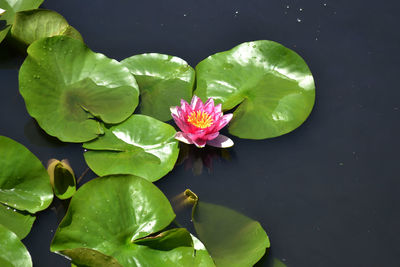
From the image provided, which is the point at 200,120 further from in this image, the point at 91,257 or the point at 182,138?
the point at 91,257

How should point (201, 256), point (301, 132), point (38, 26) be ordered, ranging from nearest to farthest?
point (201, 256) → point (301, 132) → point (38, 26)

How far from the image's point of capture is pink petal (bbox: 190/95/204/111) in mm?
2869

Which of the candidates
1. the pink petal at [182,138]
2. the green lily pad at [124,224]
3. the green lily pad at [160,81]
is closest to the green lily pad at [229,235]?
the green lily pad at [124,224]

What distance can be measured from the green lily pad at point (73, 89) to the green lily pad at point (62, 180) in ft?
0.67

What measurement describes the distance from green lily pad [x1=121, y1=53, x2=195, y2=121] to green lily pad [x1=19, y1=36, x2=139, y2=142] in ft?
0.32

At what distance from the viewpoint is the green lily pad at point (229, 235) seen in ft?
7.97

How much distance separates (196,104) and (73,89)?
75 cm

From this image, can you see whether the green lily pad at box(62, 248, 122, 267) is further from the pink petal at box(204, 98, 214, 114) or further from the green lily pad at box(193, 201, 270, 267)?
the pink petal at box(204, 98, 214, 114)

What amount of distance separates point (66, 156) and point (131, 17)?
127 centimetres

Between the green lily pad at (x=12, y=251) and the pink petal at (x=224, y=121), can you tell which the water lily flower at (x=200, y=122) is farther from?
the green lily pad at (x=12, y=251)

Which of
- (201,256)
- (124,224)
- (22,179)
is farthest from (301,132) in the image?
(22,179)

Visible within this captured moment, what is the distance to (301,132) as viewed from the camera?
3035 millimetres

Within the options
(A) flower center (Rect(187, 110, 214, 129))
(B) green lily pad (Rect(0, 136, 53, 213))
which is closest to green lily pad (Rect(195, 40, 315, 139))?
(A) flower center (Rect(187, 110, 214, 129))

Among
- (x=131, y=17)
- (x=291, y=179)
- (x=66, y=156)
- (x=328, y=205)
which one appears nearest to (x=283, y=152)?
(x=291, y=179)
